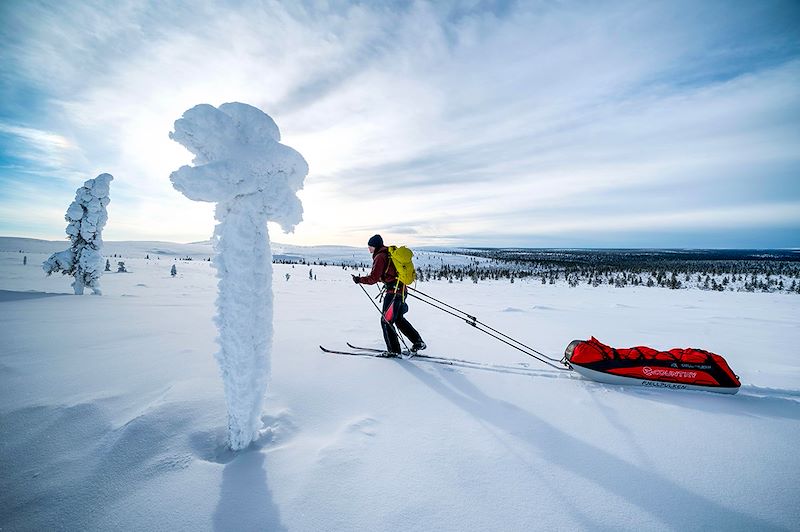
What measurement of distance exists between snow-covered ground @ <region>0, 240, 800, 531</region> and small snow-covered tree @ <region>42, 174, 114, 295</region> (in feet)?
31.9

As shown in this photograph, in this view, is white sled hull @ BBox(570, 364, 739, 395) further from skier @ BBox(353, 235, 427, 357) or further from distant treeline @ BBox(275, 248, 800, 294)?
distant treeline @ BBox(275, 248, 800, 294)

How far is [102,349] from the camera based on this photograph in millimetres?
5281

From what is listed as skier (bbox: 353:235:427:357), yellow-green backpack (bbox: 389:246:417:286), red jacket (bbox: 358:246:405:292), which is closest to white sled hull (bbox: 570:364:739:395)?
skier (bbox: 353:235:427:357)

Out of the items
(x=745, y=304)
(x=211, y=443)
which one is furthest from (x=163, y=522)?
(x=745, y=304)

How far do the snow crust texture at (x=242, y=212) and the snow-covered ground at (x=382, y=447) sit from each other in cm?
60

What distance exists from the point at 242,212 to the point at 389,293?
327 cm

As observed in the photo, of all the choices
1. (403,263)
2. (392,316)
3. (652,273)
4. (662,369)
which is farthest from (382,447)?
(652,273)

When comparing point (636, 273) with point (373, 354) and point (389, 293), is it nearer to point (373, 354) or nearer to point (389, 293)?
point (389, 293)

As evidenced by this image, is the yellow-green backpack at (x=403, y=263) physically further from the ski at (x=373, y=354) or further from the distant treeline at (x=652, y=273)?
the distant treeline at (x=652, y=273)

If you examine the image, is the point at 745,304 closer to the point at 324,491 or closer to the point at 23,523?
the point at 324,491

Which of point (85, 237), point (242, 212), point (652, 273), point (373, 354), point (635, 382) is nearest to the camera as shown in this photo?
point (242, 212)

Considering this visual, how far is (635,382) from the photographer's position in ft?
13.8

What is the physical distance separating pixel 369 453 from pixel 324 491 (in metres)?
0.51

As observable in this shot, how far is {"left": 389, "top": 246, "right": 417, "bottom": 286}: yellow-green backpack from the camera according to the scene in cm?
565
